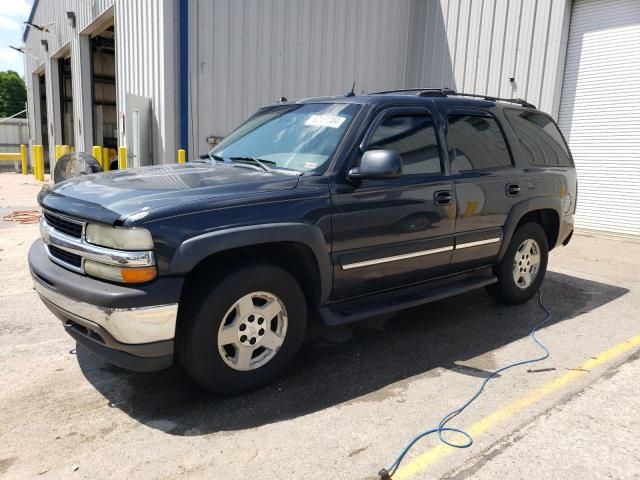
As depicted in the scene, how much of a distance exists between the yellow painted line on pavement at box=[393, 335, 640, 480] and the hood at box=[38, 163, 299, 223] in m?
1.75

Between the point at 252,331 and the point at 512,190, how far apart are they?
282cm

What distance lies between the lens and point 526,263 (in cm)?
522

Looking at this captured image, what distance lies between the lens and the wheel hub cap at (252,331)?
316 cm

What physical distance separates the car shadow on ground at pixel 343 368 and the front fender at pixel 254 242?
64 cm

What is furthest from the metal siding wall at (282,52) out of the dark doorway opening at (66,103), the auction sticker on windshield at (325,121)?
the dark doorway opening at (66,103)

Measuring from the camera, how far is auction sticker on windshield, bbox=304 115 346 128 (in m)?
3.84

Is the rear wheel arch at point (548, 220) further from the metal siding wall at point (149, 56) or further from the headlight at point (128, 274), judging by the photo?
the metal siding wall at point (149, 56)

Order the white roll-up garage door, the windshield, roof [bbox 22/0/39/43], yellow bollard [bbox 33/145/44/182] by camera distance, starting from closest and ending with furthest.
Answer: the windshield
the white roll-up garage door
yellow bollard [bbox 33/145/44/182]
roof [bbox 22/0/39/43]

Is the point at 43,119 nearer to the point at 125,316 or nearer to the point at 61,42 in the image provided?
the point at 61,42

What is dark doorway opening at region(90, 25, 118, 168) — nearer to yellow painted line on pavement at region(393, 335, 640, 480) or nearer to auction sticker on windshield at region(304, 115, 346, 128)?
auction sticker on windshield at region(304, 115, 346, 128)

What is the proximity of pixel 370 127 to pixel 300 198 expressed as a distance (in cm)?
87

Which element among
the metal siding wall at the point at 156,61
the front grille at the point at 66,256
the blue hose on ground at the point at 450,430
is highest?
the metal siding wall at the point at 156,61

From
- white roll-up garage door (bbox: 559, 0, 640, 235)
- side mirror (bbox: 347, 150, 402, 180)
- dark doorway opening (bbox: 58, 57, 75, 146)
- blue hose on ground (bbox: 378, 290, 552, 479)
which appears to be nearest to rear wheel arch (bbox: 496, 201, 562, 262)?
blue hose on ground (bbox: 378, 290, 552, 479)

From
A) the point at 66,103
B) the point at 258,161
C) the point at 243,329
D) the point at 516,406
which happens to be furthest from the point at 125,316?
the point at 66,103
